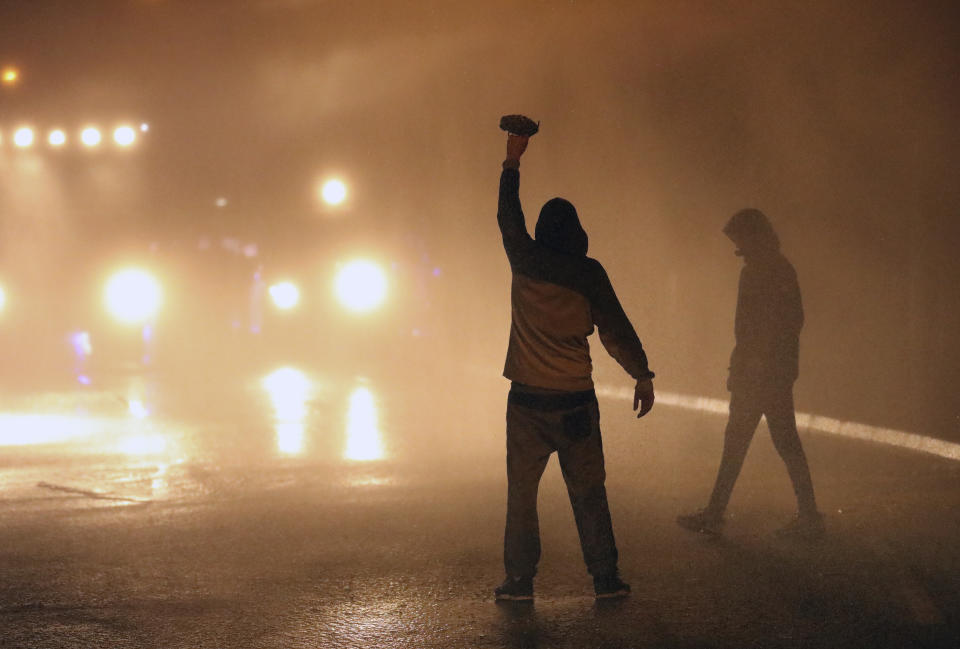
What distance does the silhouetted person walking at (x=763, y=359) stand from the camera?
614 centimetres

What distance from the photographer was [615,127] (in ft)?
68.7

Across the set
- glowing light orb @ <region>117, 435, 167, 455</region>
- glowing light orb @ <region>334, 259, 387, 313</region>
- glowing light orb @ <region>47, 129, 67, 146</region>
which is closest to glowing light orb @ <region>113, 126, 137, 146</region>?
glowing light orb @ <region>47, 129, 67, 146</region>

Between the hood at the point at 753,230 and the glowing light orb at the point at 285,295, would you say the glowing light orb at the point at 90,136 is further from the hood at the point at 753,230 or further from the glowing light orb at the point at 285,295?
the hood at the point at 753,230

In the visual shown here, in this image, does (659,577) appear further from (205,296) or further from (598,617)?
(205,296)

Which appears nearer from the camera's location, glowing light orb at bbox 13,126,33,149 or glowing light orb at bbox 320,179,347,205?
glowing light orb at bbox 13,126,33,149

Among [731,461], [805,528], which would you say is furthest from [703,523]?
Answer: [805,528]

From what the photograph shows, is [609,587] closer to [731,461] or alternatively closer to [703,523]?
[703,523]

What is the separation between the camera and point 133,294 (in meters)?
39.3

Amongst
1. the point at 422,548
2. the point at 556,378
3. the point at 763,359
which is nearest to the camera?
the point at 556,378

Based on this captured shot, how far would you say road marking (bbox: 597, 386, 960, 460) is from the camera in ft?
30.4

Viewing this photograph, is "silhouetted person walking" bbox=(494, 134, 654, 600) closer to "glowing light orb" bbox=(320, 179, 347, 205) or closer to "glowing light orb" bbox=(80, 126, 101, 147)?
"glowing light orb" bbox=(80, 126, 101, 147)

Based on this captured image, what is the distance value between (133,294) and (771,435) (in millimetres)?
36775

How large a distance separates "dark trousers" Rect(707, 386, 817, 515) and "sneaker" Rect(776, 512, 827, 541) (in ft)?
0.40

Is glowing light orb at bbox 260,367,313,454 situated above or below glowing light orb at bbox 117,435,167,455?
above
